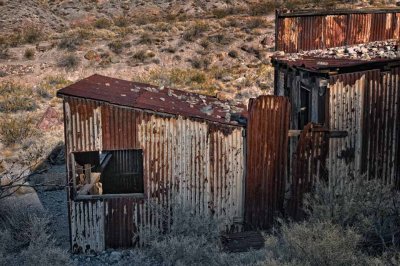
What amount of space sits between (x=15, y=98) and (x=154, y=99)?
13626 millimetres

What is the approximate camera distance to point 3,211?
9836 millimetres

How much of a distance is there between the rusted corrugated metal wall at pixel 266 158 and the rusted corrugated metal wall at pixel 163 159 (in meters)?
0.18

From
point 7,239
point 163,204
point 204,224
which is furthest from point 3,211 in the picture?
point 204,224

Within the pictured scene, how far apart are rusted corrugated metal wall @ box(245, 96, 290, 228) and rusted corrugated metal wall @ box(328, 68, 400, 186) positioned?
86cm

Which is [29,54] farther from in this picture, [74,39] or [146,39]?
[146,39]

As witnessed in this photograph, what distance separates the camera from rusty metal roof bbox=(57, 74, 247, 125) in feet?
27.4

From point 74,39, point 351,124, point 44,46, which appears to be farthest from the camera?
point 74,39

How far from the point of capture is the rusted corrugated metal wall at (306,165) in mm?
8430

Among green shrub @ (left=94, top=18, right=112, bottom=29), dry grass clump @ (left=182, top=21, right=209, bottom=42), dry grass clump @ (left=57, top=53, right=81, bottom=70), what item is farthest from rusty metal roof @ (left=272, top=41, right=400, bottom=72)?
green shrub @ (left=94, top=18, right=112, bottom=29)

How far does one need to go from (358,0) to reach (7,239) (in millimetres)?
30725

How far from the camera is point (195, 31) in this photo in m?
28.7

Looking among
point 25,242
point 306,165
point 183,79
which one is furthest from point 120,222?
point 183,79

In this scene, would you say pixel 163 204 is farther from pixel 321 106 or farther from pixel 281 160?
pixel 321 106

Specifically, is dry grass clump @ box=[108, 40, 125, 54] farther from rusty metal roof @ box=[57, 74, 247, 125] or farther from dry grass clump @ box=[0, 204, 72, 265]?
dry grass clump @ box=[0, 204, 72, 265]
